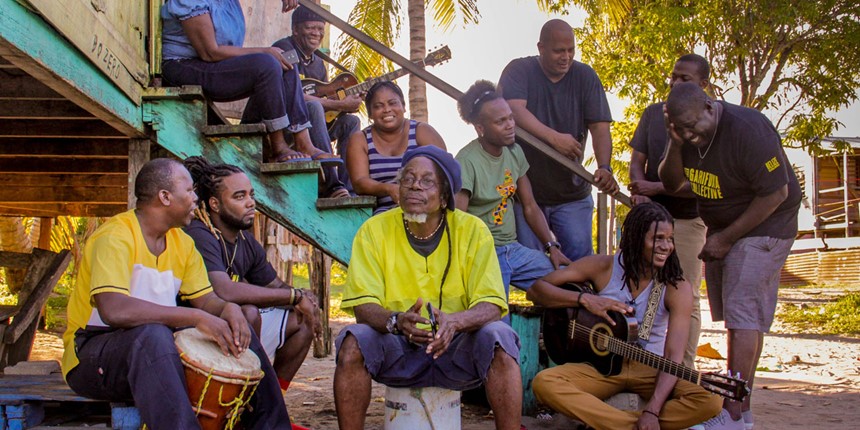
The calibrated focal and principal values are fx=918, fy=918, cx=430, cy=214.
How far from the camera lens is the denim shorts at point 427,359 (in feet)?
14.5

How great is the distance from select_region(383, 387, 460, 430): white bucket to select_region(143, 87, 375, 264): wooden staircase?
4.74ft

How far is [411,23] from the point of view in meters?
14.0

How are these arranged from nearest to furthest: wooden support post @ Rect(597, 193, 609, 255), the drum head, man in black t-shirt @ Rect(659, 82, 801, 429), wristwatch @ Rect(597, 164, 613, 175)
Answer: the drum head, man in black t-shirt @ Rect(659, 82, 801, 429), wristwatch @ Rect(597, 164, 613, 175), wooden support post @ Rect(597, 193, 609, 255)

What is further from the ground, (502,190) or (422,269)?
(502,190)

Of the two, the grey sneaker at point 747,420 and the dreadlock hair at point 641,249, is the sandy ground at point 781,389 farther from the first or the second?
the dreadlock hair at point 641,249

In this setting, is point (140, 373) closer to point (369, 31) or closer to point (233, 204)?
point (233, 204)

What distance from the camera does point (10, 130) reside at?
21.9 feet

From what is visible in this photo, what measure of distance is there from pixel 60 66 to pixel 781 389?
6313 mm

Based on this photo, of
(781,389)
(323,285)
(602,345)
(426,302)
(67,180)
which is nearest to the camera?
(426,302)

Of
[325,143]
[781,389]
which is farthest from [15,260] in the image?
[781,389]

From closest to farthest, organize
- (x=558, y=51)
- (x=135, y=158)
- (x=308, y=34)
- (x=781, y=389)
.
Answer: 1. (x=135, y=158)
2. (x=558, y=51)
3. (x=308, y=34)
4. (x=781, y=389)

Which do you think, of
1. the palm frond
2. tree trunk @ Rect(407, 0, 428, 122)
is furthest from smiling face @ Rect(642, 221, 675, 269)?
the palm frond

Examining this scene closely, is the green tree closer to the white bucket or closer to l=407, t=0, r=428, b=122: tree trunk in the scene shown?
l=407, t=0, r=428, b=122: tree trunk

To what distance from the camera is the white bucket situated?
445 cm
